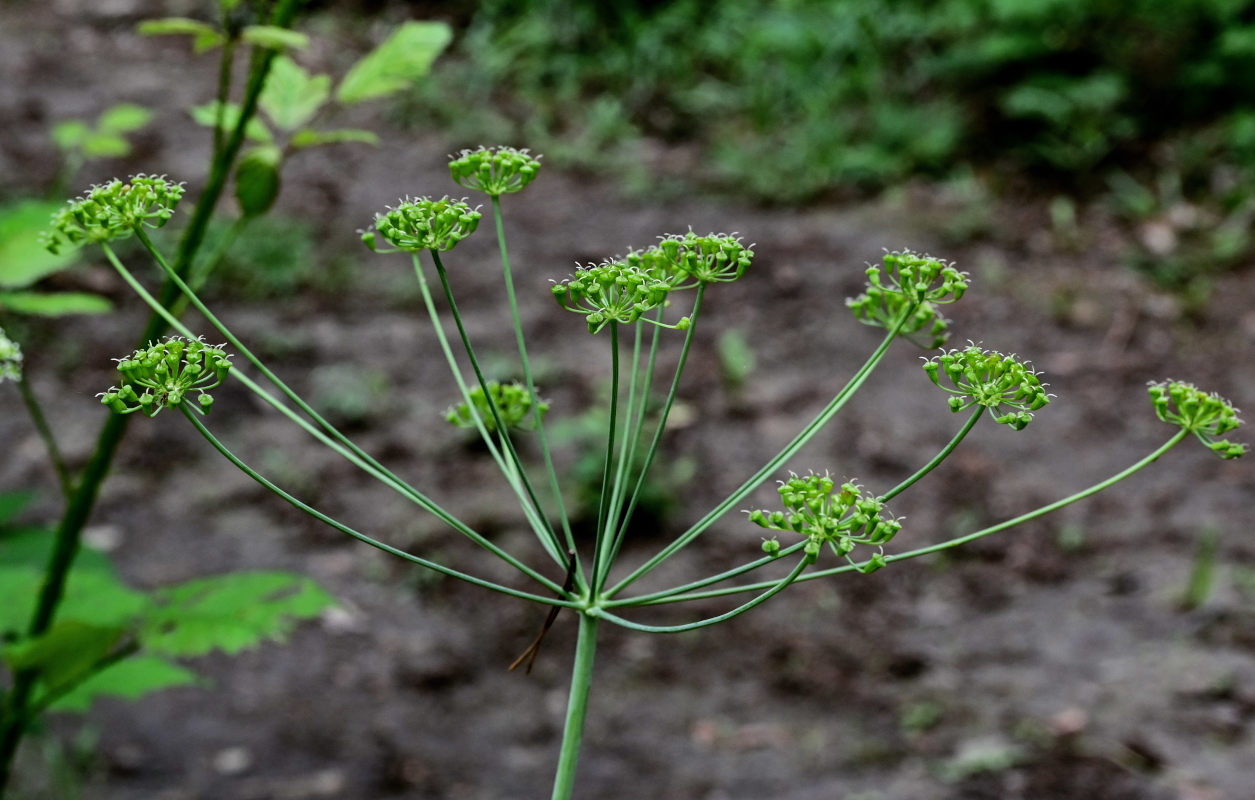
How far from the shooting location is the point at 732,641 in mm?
4602

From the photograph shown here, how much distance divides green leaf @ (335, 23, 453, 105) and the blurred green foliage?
6.46 metres

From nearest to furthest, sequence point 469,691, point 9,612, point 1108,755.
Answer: point 9,612
point 1108,755
point 469,691

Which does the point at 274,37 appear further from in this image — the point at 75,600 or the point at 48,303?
the point at 75,600

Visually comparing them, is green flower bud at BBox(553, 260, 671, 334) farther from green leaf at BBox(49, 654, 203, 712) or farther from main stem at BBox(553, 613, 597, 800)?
green leaf at BBox(49, 654, 203, 712)

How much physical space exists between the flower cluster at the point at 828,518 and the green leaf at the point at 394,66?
3.46 ft

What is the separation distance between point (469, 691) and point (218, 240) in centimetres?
395

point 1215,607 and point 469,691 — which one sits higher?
point 1215,607

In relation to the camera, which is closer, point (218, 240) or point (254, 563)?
point (254, 563)

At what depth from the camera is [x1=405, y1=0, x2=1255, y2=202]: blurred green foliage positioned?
8055mm

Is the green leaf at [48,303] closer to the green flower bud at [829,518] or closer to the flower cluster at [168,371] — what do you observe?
A: the flower cluster at [168,371]

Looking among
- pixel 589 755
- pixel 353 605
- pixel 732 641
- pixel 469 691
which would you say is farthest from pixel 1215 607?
pixel 353 605

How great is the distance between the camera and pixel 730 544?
511cm

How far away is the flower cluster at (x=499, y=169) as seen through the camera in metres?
1.07

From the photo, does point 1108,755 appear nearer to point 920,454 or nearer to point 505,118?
point 920,454
